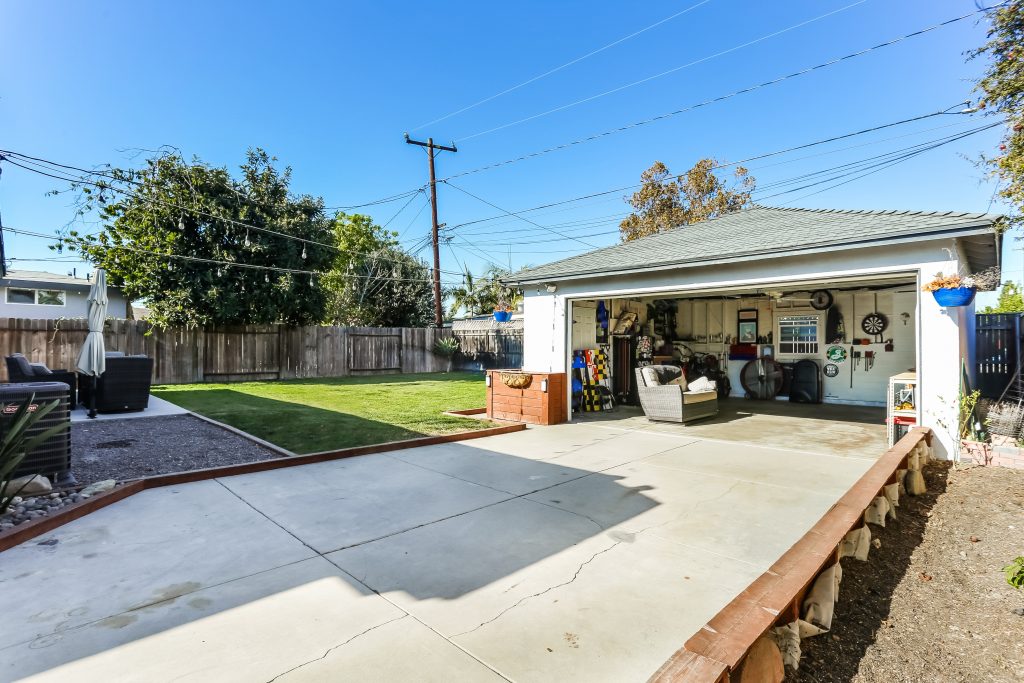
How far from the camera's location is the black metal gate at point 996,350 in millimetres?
8055

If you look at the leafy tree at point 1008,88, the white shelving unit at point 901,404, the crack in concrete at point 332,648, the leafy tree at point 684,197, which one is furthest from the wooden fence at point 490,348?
the crack in concrete at point 332,648

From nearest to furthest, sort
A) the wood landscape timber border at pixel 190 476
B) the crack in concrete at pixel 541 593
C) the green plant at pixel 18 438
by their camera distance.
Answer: the crack in concrete at pixel 541 593, the wood landscape timber border at pixel 190 476, the green plant at pixel 18 438

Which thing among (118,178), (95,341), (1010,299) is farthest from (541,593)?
(1010,299)

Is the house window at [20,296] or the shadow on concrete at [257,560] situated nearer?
the shadow on concrete at [257,560]

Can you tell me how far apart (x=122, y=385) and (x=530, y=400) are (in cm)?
669

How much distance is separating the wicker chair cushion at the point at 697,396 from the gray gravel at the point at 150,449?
5.92m

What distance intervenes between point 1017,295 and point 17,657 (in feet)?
137

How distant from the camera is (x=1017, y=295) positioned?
28844 millimetres

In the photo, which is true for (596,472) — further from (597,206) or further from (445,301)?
(445,301)

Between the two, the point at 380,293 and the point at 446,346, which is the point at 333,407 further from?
the point at 380,293

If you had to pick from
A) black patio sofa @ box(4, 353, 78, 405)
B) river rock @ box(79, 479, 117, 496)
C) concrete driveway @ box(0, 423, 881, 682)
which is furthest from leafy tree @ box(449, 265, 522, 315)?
river rock @ box(79, 479, 117, 496)

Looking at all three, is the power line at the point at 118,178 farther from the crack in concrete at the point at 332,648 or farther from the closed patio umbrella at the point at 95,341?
the crack in concrete at the point at 332,648

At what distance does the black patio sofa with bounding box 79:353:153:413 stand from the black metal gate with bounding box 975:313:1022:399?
45.4ft

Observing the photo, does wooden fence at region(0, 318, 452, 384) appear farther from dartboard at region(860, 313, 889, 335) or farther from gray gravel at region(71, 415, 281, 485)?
dartboard at region(860, 313, 889, 335)
